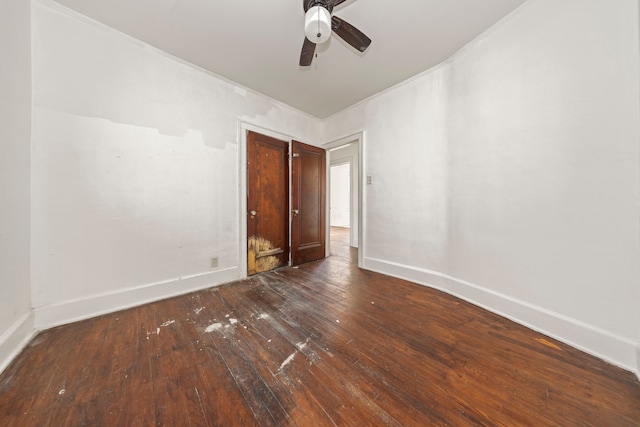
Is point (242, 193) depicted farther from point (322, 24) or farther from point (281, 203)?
point (322, 24)

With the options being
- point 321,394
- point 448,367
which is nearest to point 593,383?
point 448,367

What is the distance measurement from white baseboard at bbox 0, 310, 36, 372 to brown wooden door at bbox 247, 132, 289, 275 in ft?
6.17

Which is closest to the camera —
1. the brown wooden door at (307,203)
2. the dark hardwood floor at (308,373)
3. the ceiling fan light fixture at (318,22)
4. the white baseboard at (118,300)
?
the dark hardwood floor at (308,373)

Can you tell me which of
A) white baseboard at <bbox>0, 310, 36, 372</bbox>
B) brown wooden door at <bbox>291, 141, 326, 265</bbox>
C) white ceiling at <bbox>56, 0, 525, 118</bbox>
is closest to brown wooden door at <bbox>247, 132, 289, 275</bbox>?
brown wooden door at <bbox>291, 141, 326, 265</bbox>

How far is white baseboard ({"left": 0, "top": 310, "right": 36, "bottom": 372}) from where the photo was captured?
133cm

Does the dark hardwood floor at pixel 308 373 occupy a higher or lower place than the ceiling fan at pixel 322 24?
lower

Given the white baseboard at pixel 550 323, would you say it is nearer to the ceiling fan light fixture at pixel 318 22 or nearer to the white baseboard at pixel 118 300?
the ceiling fan light fixture at pixel 318 22

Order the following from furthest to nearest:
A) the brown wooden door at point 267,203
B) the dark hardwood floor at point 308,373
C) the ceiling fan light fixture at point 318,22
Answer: the brown wooden door at point 267,203 < the ceiling fan light fixture at point 318,22 < the dark hardwood floor at point 308,373

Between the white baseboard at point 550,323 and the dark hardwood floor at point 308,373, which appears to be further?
the white baseboard at point 550,323

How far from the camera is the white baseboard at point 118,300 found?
5.77 feet

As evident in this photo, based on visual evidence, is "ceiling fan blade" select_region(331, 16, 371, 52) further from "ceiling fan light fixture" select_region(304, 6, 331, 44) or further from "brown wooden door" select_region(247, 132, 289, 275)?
"brown wooden door" select_region(247, 132, 289, 275)

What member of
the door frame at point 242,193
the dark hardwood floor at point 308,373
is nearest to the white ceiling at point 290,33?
the door frame at point 242,193

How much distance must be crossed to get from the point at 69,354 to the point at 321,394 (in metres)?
1.83

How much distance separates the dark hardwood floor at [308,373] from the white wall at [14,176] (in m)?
0.23
